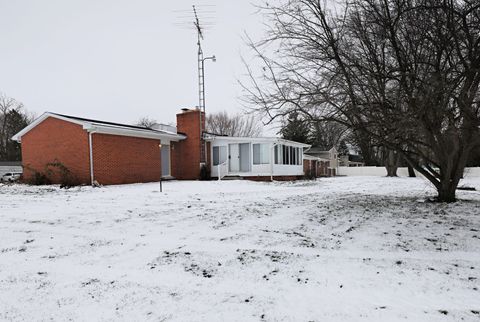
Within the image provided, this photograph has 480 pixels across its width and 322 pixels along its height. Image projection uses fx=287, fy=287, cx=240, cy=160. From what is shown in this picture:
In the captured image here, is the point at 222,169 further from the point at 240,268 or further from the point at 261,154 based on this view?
the point at 240,268

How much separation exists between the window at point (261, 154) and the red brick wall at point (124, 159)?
5.94 metres

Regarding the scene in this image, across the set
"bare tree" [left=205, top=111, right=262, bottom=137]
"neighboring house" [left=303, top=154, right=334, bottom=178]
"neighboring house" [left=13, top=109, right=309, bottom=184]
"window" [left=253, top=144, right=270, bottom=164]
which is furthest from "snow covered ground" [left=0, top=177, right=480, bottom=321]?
"bare tree" [left=205, top=111, right=262, bottom=137]

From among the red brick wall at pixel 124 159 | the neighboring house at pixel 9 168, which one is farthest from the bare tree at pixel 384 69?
the neighboring house at pixel 9 168

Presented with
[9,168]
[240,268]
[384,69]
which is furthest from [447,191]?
[9,168]

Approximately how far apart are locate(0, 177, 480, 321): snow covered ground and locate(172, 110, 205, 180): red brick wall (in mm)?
12350

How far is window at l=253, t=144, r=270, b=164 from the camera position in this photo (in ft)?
59.4

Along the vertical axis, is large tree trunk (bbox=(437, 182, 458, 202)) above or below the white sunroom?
below

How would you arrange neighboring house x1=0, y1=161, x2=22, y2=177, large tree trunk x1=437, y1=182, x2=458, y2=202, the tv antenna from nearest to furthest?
1. large tree trunk x1=437, y1=182, x2=458, y2=202
2. the tv antenna
3. neighboring house x1=0, y1=161, x2=22, y2=177

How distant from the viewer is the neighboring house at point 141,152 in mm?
13453

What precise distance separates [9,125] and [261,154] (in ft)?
119

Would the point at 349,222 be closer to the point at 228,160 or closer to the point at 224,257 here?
the point at 224,257

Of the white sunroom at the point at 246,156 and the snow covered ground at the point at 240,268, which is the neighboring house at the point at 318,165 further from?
the snow covered ground at the point at 240,268

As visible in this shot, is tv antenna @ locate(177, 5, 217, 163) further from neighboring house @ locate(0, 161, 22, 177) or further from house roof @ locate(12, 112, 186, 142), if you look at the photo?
neighboring house @ locate(0, 161, 22, 177)

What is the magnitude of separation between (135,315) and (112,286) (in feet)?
2.04
